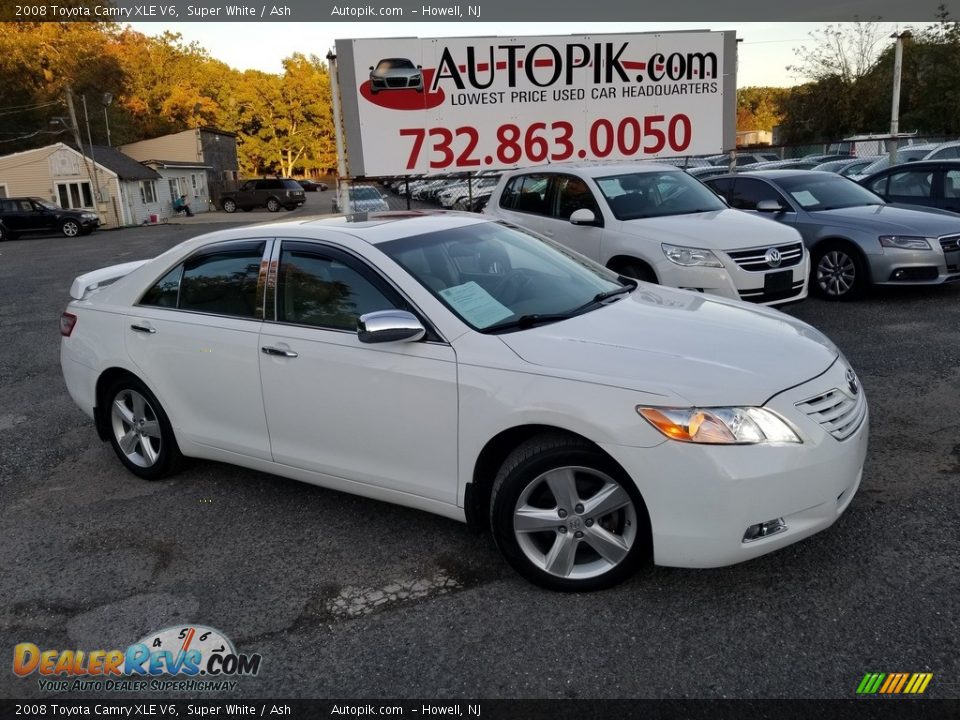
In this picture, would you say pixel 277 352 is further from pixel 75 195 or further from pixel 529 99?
pixel 75 195

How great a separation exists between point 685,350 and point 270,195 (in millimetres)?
44691

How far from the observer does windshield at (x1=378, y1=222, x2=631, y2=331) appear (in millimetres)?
3652

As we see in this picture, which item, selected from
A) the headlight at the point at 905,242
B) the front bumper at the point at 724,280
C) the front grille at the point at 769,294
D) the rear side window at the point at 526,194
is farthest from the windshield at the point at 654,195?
the headlight at the point at 905,242

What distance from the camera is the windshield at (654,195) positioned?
8.20m

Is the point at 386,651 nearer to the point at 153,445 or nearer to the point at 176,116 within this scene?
the point at 153,445

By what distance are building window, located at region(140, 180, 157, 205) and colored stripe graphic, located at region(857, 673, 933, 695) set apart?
43.8 meters

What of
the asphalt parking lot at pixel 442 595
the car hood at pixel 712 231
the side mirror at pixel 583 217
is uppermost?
the side mirror at pixel 583 217

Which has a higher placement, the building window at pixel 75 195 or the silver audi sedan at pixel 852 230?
the building window at pixel 75 195

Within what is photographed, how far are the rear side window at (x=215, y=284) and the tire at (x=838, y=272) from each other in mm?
7105

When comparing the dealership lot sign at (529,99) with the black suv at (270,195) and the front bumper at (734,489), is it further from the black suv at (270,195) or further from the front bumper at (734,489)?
the black suv at (270,195)

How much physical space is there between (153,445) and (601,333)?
2.93m

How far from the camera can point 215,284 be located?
434 centimetres

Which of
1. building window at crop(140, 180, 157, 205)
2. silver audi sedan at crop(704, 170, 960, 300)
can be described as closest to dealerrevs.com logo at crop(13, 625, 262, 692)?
silver audi sedan at crop(704, 170, 960, 300)
